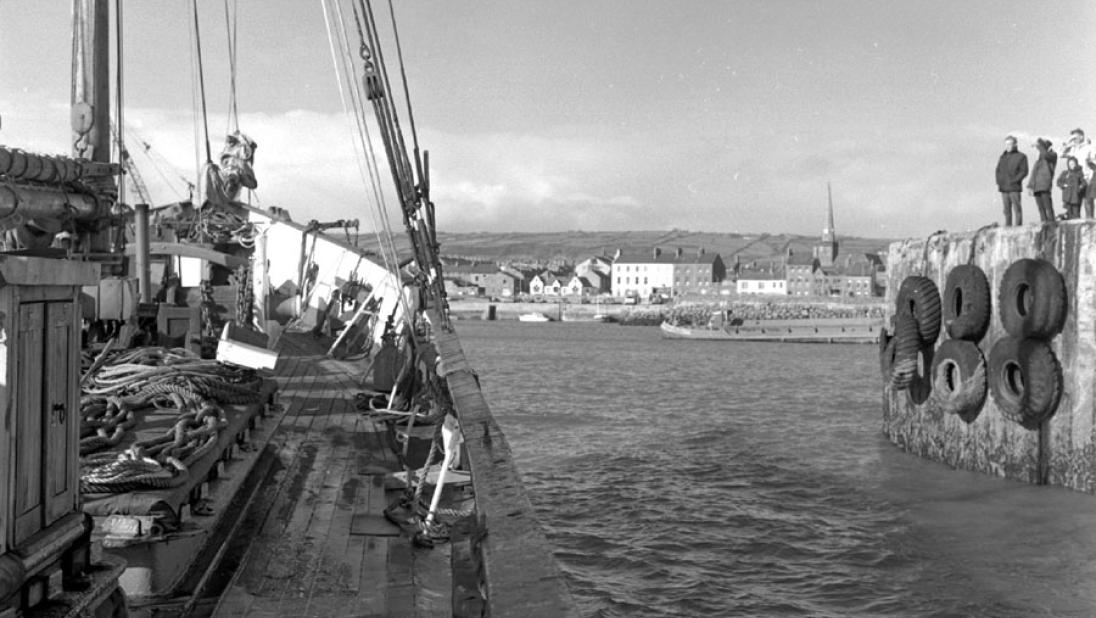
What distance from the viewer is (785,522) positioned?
14383 mm

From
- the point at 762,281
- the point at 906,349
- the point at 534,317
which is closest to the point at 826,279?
the point at 762,281

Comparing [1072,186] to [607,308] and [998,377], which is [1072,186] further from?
[607,308]

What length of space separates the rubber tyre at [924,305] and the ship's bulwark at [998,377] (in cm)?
18

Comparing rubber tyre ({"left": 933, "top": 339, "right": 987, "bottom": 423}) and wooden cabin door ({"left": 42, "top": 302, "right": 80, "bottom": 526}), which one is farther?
rubber tyre ({"left": 933, "top": 339, "right": 987, "bottom": 423})

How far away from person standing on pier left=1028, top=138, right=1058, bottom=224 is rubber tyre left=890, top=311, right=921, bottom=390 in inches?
107

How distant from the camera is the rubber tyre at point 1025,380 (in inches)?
511

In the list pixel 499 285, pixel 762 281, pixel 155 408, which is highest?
pixel 762 281

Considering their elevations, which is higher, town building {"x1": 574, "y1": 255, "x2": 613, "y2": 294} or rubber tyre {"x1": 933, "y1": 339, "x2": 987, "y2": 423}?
town building {"x1": 574, "y1": 255, "x2": 613, "y2": 294}

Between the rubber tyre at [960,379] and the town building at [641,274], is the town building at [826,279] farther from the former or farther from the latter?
the rubber tyre at [960,379]

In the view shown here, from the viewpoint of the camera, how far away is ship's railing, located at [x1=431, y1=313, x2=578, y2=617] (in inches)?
109

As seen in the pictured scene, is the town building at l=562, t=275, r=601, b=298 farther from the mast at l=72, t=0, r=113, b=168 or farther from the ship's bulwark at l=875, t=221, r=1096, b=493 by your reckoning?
the mast at l=72, t=0, r=113, b=168

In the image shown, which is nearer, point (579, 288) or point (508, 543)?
point (508, 543)

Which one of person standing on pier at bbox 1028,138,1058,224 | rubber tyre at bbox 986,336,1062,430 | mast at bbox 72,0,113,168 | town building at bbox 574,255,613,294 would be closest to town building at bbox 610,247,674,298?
town building at bbox 574,255,613,294

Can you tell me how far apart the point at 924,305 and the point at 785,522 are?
4645mm
